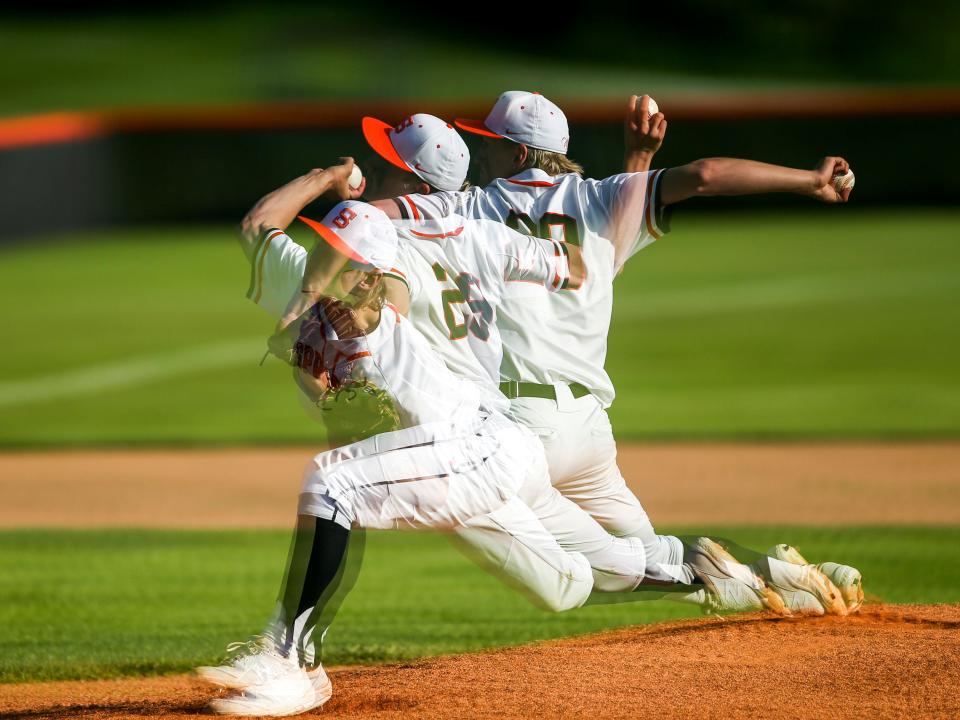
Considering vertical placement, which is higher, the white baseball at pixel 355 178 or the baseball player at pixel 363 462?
the white baseball at pixel 355 178

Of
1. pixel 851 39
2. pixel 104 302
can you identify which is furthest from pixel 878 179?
pixel 851 39

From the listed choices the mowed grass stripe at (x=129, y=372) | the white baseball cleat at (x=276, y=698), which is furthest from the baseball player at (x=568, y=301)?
the mowed grass stripe at (x=129, y=372)

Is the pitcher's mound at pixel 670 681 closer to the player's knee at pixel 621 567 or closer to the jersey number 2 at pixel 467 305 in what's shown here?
the player's knee at pixel 621 567

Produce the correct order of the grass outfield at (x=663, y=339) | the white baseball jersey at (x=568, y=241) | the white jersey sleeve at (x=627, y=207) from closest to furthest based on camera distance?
1. the white jersey sleeve at (x=627, y=207)
2. the white baseball jersey at (x=568, y=241)
3. the grass outfield at (x=663, y=339)

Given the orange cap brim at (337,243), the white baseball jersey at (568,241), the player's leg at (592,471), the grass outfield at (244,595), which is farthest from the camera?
the grass outfield at (244,595)

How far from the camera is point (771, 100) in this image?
2422 centimetres

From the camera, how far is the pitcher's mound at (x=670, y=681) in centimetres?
461

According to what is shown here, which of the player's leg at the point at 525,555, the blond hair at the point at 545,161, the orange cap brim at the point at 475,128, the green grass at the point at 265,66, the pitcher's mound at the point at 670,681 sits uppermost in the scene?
the green grass at the point at 265,66

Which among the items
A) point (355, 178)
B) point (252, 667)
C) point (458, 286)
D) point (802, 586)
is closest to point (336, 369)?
point (458, 286)

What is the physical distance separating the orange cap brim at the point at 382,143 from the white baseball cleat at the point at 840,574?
6.44 feet

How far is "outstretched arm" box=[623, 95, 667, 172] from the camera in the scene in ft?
17.0

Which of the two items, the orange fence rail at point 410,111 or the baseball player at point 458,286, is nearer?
the baseball player at point 458,286

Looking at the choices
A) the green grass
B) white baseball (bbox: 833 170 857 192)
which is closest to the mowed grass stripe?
white baseball (bbox: 833 170 857 192)

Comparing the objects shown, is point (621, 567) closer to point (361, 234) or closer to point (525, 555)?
point (525, 555)
